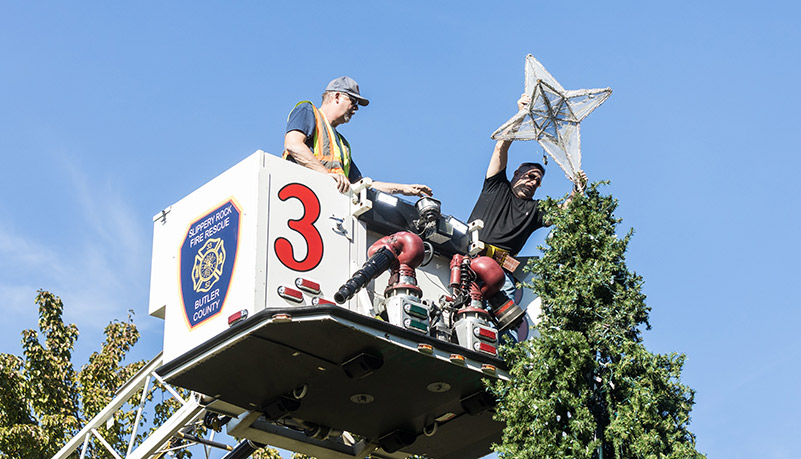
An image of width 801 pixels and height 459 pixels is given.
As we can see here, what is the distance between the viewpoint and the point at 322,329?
1363 centimetres

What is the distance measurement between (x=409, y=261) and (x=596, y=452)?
322 cm

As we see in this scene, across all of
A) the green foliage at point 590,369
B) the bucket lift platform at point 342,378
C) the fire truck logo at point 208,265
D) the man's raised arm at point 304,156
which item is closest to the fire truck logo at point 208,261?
the fire truck logo at point 208,265

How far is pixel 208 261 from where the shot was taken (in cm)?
1449

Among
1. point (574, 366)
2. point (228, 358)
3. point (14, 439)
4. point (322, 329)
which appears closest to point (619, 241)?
point (574, 366)

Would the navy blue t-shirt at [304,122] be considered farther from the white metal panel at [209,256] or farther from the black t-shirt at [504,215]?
the black t-shirt at [504,215]

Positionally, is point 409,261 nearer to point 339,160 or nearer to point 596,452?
point 339,160

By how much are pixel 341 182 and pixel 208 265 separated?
1.92 metres

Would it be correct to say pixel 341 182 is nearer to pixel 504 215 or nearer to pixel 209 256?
pixel 209 256

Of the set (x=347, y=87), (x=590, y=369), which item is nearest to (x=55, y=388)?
(x=347, y=87)

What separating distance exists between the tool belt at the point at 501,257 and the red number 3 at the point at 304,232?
A: 9.37ft

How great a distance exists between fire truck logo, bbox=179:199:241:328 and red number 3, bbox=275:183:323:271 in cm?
55

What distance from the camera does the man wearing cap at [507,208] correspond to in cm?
1689

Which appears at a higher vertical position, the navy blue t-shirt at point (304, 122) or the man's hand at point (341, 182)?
the navy blue t-shirt at point (304, 122)

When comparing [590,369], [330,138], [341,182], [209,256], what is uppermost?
[330,138]
